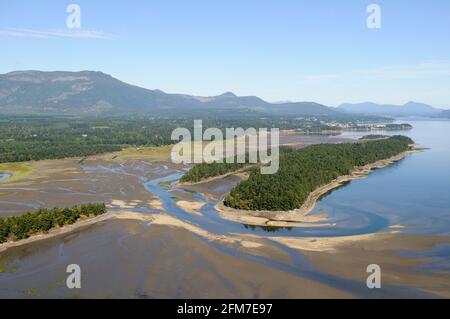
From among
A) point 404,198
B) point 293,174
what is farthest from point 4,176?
point 404,198

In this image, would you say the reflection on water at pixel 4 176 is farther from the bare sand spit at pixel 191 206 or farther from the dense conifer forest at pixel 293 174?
the bare sand spit at pixel 191 206

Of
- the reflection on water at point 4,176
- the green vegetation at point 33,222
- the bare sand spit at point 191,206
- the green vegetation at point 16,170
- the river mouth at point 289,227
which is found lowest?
the river mouth at point 289,227

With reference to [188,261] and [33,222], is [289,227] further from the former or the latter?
[33,222]

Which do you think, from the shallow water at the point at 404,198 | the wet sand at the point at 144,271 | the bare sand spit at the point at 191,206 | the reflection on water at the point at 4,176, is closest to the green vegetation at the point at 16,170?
the reflection on water at the point at 4,176
